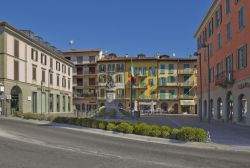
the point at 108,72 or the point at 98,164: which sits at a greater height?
the point at 108,72

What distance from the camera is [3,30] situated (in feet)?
152

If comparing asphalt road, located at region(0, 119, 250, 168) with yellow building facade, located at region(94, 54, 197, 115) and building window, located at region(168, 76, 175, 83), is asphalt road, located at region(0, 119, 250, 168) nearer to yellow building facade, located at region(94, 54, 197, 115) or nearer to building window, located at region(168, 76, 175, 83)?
yellow building facade, located at region(94, 54, 197, 115)

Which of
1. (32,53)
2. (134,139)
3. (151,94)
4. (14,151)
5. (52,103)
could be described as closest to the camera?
(14,151)

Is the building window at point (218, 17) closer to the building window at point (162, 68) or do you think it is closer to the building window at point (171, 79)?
the building window at point (171, 79)

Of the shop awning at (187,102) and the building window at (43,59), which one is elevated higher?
the building window at (43,59)

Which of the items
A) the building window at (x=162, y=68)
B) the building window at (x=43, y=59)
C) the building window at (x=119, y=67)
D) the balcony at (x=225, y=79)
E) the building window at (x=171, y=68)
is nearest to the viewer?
the balcony at (x=225, y=79)

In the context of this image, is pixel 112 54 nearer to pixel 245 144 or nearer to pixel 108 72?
pixel 108 72

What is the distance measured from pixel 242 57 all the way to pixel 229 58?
473 centimetres

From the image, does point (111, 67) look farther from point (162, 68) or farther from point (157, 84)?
point (162, 68)

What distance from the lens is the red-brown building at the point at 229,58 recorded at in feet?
105

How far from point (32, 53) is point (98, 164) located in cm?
4769

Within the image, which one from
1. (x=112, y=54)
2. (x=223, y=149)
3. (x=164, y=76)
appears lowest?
(x=223, y=149)

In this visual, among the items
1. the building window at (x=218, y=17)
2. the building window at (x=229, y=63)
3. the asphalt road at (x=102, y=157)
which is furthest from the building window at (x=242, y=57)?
the asphalt road at (x=102, y=157)

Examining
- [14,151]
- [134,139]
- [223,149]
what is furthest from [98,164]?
[134,139]
